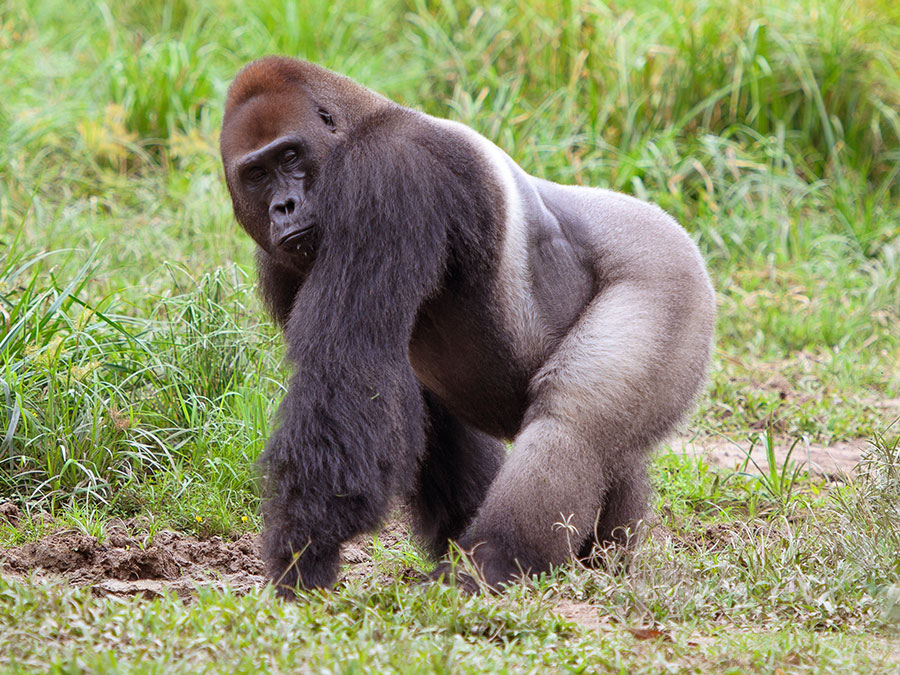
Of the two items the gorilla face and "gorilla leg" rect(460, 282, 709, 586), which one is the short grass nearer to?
"gorilla leg" rect(460, 282, 709, 586)

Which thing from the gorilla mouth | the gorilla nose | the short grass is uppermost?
the gorilla nose

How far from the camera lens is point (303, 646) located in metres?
2.22

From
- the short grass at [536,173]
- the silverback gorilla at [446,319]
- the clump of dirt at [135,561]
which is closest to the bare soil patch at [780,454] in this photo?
the short grass at [536,173]

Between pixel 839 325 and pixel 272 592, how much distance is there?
424 cm

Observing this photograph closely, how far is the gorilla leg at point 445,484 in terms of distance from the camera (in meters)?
3.75

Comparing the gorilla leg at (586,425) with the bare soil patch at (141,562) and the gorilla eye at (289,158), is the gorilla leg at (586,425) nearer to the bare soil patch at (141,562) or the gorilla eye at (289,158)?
the bare soil patch at (141,562)

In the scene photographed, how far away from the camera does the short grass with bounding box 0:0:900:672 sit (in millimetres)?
2398

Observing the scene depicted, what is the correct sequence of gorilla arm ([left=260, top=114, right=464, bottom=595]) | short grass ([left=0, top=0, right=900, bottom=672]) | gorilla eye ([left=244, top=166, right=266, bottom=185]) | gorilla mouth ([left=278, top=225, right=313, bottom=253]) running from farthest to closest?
gorilla eye ([left=244, top=166, right=266, bottom=185]), gorilla mouth ([left=278, top=225, right=313, bottom=253]), gorilla arm ([left=260, top=114, right=464, bottom=595]), short grass ([left=0, top=0, right=900, bottom=672])

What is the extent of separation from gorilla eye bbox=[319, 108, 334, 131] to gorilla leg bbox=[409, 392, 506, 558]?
106cm

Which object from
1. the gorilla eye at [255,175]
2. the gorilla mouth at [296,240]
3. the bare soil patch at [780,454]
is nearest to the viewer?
the gorilla mouth at [296,240]

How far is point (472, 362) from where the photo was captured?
337cm

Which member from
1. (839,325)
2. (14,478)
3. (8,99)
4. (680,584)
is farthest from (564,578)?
(8,99)

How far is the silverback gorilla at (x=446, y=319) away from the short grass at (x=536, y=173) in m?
0.27

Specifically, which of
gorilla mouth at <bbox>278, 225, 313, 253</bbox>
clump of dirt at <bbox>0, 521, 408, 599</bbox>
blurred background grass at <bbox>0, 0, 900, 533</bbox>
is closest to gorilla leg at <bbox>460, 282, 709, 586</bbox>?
clump of dirt at <bbox>0, 521, 408, 599</bbox>
